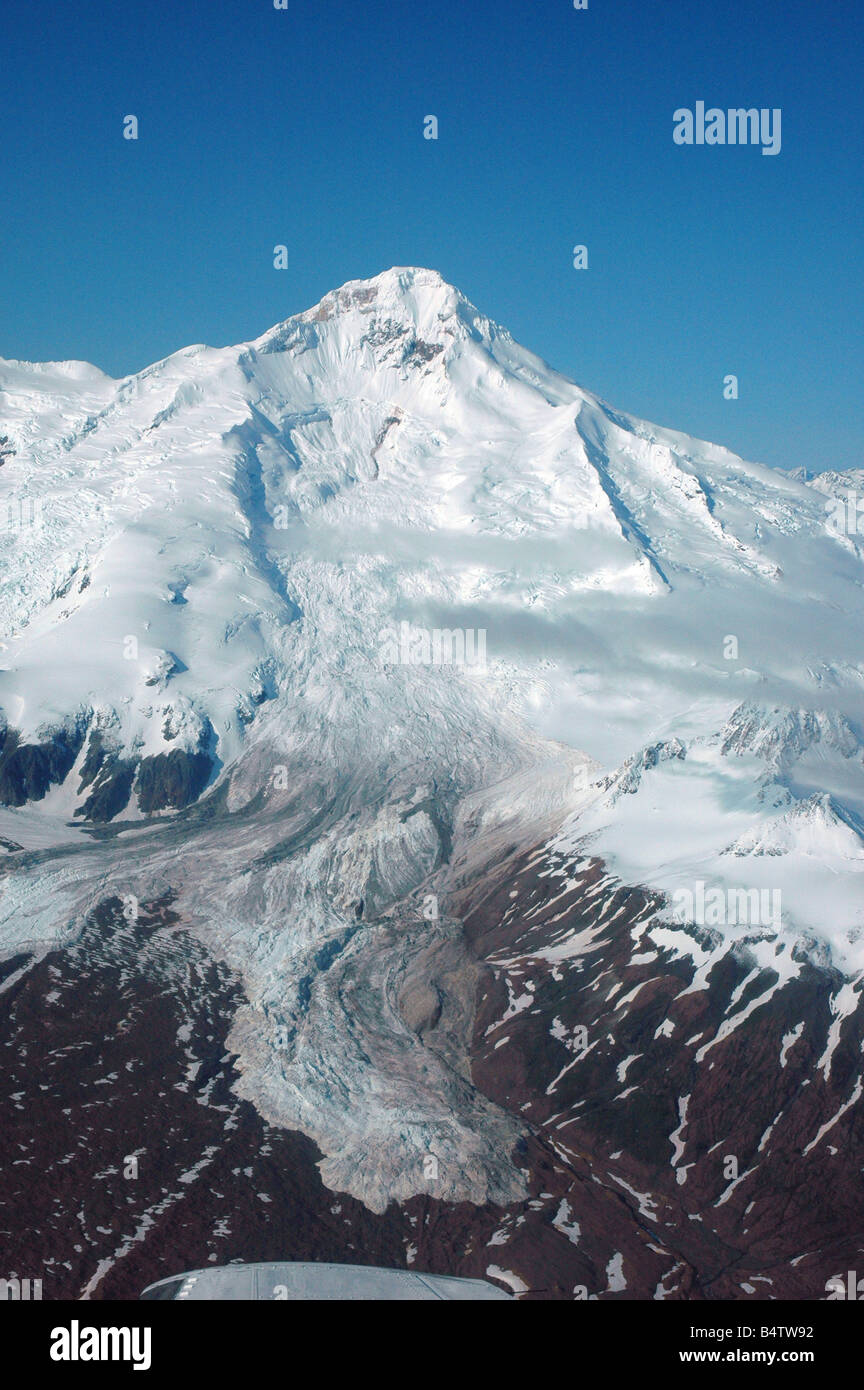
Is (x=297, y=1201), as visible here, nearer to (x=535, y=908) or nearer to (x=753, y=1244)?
(x=753, y=1244)

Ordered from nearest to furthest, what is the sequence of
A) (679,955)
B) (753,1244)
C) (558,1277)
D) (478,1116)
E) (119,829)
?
(558,1277), (753,1244), (478,1116), (679,955), (119,829)

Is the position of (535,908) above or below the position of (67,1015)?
above

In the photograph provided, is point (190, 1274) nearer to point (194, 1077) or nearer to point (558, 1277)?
point (558, 1277)

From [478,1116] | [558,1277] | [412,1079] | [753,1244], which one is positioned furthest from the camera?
[412,1079]

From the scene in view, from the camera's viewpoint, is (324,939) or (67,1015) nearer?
(67,1015)

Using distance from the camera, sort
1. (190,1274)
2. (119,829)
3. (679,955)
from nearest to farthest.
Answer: (190,1274) → (679,955) → (119,829)
